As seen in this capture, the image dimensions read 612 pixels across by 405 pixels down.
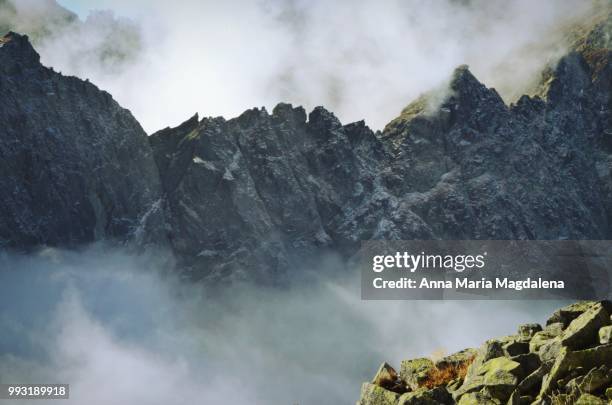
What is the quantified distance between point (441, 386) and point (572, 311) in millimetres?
6554

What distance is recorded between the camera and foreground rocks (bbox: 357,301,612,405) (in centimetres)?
2353

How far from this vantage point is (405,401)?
90.9 feet

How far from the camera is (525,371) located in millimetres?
26672

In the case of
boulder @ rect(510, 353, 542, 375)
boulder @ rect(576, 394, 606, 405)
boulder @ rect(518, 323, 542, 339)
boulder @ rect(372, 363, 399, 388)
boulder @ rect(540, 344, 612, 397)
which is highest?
boulder @ rect(518, 323, 542, 339)

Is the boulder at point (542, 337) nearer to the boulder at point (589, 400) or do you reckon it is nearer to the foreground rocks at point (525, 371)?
the foreground rocks at point (525, 371)

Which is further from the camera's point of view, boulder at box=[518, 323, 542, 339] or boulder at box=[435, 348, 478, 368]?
boulder at box=[435, 348, 478, 368]

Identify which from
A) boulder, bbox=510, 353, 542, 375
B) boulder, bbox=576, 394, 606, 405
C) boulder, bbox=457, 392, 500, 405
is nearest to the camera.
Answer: boulder, bbox=576, 394, 606, 405

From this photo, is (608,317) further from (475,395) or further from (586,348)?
(475,395)

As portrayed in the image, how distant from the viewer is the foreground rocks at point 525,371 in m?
23.5

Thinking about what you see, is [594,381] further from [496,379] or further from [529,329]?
[529,329]

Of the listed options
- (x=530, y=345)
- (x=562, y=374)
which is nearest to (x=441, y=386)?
(x=530, y=345)

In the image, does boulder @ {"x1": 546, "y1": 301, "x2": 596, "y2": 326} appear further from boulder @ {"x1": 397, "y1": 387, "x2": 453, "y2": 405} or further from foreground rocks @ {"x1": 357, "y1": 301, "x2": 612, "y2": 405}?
boulder @ {"x1": 397, "y1": 387, "x2": 453, "y2": 405}

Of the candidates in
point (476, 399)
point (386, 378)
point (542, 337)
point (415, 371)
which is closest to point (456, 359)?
point (415, 371)

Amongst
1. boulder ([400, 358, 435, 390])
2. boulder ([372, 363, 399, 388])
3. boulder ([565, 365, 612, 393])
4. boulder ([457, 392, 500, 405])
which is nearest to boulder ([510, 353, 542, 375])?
boulder ([457, 392, 500, 405])
